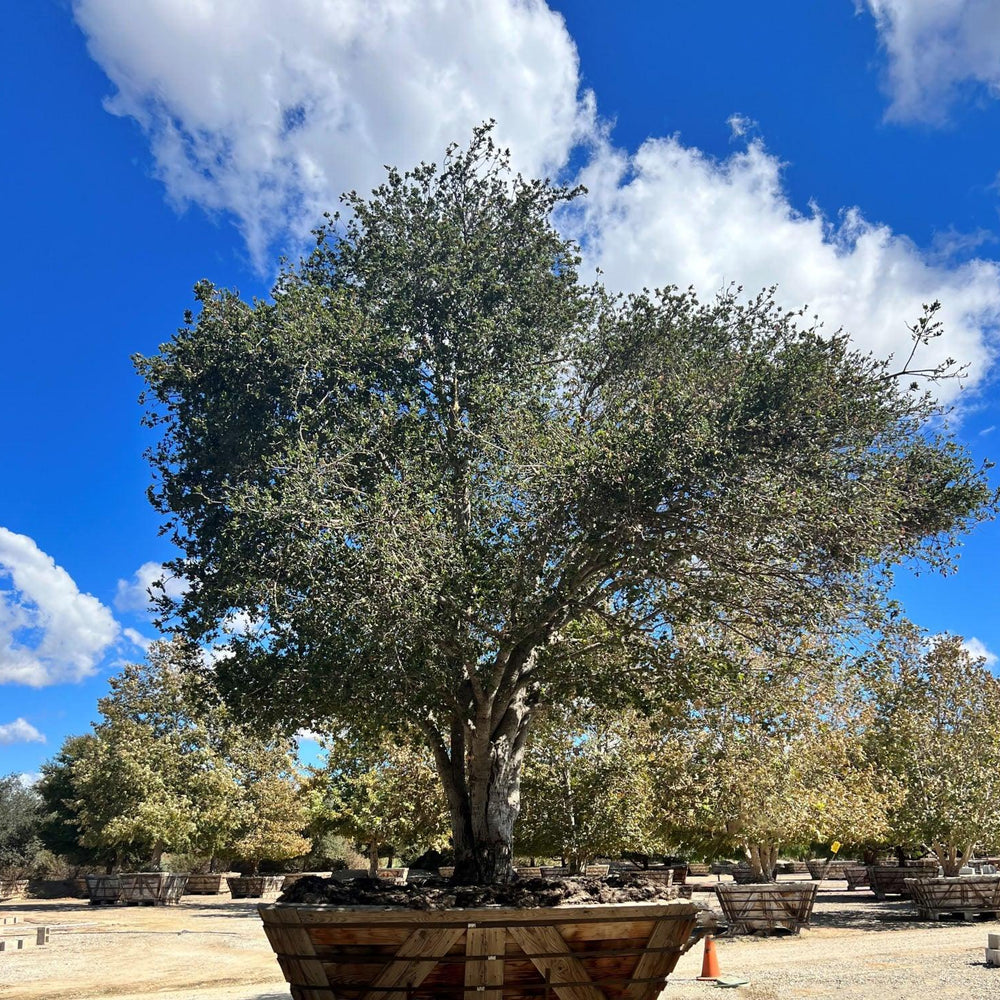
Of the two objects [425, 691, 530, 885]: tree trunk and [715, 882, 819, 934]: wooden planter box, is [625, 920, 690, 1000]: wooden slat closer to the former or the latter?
[425, 691, 530, 885]: tree trunk

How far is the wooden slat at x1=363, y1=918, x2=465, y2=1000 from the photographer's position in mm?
7719

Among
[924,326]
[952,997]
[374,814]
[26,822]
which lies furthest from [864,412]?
[26,822]

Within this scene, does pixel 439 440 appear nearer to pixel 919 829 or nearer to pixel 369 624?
pixel 369 624

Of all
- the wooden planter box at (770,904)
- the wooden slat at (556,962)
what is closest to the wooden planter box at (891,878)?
the wooden planter box at (770,904)

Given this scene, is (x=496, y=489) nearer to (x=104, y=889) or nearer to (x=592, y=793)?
(x=592, y=793)

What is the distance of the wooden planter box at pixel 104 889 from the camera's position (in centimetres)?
3466

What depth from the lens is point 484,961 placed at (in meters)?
7.81

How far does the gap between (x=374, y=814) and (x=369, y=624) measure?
26.8 m

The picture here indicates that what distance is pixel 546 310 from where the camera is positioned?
518 inches

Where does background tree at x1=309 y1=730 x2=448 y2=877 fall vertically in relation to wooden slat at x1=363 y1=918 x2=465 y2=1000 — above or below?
above

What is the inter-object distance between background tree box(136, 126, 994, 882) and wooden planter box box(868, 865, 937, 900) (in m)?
28.4

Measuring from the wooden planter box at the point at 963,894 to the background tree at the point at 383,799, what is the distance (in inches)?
562

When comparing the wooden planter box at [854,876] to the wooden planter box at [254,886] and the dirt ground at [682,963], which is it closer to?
the dirt ground at [682,963]

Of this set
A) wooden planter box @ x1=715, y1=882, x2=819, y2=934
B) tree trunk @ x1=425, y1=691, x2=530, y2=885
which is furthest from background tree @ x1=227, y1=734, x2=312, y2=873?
tree trunk @ x1=425, y1=691, x2=530, y2=885
